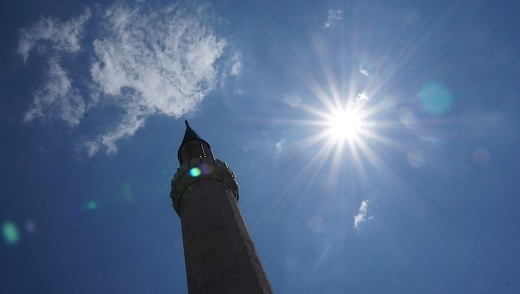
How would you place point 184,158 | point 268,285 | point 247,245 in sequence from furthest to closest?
point 184,158 → point 247,245 → point 268,285

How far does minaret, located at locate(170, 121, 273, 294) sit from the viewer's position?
14.1 meters

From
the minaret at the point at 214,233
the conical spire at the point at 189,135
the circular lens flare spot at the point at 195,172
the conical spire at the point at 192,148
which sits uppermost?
the conical spire at the point at 189,135

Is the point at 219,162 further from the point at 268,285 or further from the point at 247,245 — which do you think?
the point at 268,285

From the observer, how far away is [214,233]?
16.2 metres

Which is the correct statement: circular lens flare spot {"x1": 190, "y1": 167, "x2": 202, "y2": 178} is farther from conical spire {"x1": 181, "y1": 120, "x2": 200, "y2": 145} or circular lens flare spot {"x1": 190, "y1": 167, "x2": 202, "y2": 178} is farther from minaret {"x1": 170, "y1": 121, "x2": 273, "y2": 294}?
conical spire {"x1": 181, "y1": 120, "x2": 200, "y2": 145}

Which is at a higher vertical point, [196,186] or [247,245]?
Result: [196,186]

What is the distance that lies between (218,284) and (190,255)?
2613mm

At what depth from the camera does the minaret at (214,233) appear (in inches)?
555

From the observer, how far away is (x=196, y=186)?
19.7 m

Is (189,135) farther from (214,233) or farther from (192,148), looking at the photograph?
(214,233)

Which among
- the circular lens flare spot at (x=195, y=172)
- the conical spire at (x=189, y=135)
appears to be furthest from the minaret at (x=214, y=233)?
the conical spire at (x=189, y=135)

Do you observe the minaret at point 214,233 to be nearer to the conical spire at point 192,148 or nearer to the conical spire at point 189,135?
the conical spire at point 192,148

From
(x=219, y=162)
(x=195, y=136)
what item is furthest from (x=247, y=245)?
(x=195, y=136)

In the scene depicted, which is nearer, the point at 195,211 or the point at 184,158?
the point at 195,211
